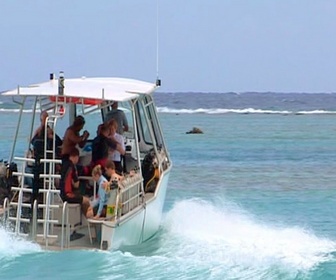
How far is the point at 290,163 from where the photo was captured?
32.3 meters

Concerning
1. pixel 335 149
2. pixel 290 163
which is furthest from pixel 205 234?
pixel 335 149

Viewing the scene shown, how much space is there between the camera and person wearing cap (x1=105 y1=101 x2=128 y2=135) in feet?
48.0

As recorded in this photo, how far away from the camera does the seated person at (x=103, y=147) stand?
13.2 meters

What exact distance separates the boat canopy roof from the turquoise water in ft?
5.92

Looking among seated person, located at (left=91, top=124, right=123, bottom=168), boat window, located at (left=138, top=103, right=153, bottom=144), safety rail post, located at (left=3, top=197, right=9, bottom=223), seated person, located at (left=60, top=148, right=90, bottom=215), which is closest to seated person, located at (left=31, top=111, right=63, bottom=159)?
seated person, located at (left=60, top=148, right=90, bottom=215)

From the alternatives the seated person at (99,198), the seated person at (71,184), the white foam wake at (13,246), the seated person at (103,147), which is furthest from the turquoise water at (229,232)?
the seated person at (103,147)

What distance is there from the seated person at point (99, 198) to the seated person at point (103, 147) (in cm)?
76

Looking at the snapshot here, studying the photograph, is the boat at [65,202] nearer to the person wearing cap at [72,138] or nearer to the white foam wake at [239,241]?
the person wearing cap at [72,138]

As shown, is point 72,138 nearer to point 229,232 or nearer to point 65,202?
point 65,202

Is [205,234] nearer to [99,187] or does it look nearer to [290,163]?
[99,187]

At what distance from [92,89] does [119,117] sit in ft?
5.73

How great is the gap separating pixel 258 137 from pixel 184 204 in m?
29.9

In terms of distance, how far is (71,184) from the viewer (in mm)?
12398

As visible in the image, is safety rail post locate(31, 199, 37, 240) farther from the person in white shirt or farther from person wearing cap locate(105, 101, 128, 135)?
person wearing cap locate(105, 101, 128, 135)
